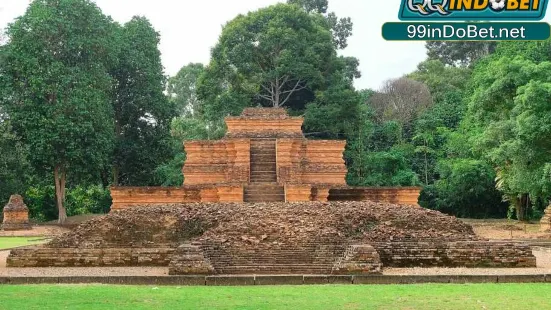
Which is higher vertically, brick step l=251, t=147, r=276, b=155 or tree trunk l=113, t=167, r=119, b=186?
brick step l=251, t=147, r=276, b=155

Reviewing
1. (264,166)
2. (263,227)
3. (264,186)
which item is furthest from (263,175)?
(263,227)

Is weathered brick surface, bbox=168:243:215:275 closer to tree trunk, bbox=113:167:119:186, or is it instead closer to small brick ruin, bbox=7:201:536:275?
small brick ruin, bbox=7:201:536:275

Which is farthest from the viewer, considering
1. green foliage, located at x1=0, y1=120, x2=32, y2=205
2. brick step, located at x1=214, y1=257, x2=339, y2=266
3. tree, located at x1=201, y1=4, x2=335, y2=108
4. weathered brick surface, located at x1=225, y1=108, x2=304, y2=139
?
tree, located at x1=201, y1=4, x2=335, y2=108

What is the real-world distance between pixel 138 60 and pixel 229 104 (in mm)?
5252

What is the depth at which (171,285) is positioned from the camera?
11.9 meters

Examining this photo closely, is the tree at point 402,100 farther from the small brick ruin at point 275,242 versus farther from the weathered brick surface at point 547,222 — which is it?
the small brick ruin at point 275,242

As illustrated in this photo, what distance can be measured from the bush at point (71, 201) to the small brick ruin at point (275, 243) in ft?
77.0

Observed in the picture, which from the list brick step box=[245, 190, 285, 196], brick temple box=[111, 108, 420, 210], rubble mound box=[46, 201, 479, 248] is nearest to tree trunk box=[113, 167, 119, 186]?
brick temple box=[111, 108, 420, 210]

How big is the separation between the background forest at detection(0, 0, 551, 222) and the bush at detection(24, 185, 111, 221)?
3.2 inches

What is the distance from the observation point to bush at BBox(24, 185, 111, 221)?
124ft

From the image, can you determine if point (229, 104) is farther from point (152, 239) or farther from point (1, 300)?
point (1, 300)

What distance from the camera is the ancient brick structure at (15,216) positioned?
2956cm

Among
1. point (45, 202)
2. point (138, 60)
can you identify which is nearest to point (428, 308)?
point (138, 60)

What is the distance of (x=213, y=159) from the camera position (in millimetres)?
26969
